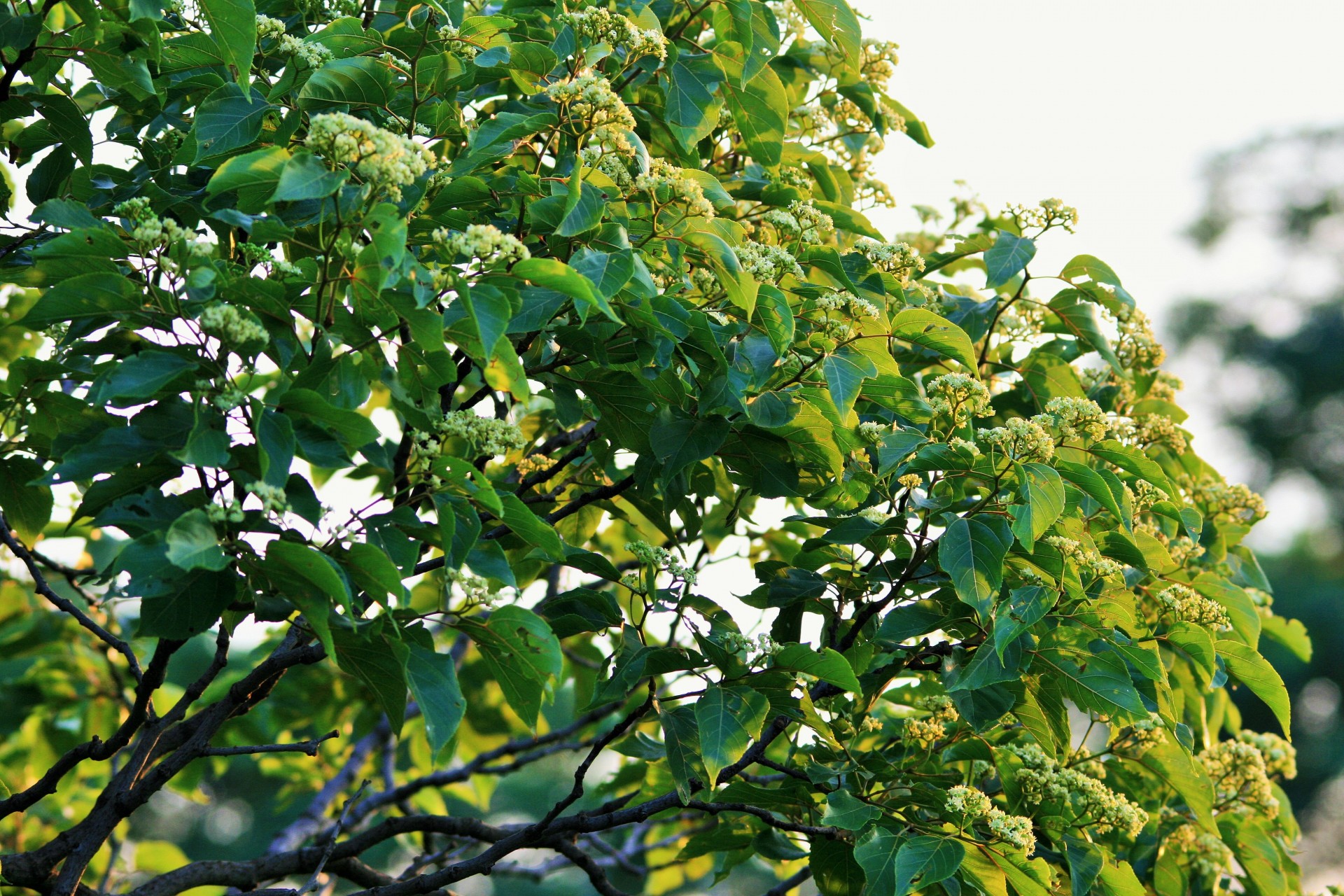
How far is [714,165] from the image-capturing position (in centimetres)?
337

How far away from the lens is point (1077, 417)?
96.0 inches

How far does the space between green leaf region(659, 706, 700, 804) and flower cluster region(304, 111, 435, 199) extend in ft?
4.09

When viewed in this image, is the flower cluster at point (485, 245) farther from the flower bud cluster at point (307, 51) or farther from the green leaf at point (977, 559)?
the green leaf at point (977, 559)

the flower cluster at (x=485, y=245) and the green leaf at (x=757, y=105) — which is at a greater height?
the green leaf at (x=757, y=105)

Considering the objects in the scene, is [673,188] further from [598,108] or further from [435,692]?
[435,692]

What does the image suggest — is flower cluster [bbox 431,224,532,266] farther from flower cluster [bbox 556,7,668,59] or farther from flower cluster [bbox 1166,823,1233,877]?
A: flower cluster [bbox 1166,823,1233,877]

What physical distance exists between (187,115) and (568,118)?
1.14 meters

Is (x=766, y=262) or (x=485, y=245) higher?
(x=766, y=262)

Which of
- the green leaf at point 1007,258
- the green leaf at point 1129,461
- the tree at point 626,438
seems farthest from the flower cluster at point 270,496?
the green leaf at point 1007,258

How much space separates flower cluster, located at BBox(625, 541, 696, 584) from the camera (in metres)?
2.53

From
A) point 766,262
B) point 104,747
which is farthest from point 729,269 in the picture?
point 104,747

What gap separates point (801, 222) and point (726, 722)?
1.11 m

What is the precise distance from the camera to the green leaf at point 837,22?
290 centimetres

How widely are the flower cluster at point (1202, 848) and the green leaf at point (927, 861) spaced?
3.65 ft
